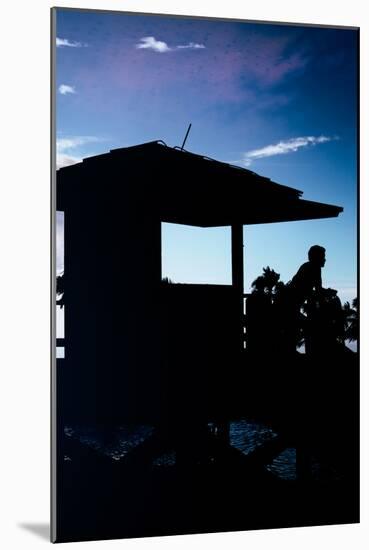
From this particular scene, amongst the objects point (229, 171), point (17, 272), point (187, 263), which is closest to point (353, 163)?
point (229, 171)

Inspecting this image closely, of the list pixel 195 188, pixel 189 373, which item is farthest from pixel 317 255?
pixel 189 373

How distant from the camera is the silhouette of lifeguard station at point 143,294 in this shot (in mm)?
6984

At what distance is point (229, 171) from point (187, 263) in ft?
2.66

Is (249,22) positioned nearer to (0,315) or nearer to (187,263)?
(187,263)

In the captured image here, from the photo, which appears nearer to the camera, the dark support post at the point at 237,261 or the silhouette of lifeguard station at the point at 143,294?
the silhouette of lifeguard station at the point at 143,294

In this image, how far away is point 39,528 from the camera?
23.8 feet

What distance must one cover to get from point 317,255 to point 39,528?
118 inches

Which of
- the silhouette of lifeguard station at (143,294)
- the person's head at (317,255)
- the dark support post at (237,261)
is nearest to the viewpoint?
the silhouette of lifeguard station at (143,294)

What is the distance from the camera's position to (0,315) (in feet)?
23.8

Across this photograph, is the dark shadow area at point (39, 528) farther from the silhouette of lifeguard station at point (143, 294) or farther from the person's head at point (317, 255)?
the person's head at point (317, 255)

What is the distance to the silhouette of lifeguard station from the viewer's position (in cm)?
698

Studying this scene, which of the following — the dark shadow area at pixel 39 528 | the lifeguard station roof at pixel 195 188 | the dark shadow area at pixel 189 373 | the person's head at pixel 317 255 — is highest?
the lifeguard station roof at pixel 195 188

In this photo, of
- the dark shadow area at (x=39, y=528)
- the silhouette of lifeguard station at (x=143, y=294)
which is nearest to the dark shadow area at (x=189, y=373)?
the silhouette of lifeguard station at (x=143, y=294)

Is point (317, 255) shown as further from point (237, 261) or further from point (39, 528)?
point (39, 528)
